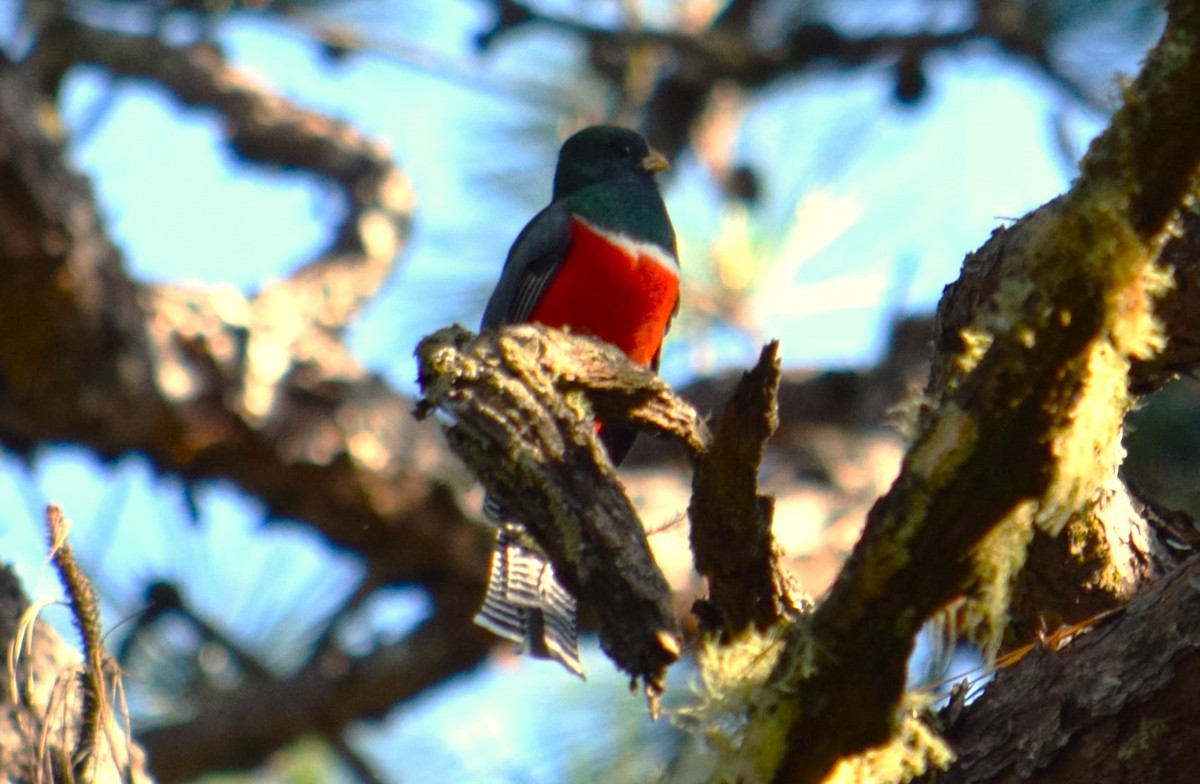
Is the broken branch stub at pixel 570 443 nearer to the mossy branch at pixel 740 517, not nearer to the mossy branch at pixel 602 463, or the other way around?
the mossy branch at pixel 602 463

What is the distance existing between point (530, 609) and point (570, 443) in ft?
3.26

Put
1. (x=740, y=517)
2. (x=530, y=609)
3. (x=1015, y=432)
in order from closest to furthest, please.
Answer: (x=1015, y=432) < (x=740, y=517) < (x=530, y=609)

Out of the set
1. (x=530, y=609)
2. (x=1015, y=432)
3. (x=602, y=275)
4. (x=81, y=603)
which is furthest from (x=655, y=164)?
(x=1015, y=432)

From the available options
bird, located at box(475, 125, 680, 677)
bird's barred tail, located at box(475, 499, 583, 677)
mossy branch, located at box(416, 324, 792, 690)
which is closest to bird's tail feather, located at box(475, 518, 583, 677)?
bird's barred tail, located at box(475, 499, 583, 677)

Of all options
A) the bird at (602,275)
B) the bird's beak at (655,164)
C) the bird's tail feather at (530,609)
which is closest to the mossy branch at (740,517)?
the bird's tail feather at (530,609)

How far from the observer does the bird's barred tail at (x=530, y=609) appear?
9.85 feet

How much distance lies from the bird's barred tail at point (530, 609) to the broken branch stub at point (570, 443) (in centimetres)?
62

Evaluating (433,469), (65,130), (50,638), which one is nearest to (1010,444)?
(50,638)

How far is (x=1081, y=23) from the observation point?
19.4 feet

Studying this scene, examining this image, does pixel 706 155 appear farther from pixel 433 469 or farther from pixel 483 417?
pixel 483 417

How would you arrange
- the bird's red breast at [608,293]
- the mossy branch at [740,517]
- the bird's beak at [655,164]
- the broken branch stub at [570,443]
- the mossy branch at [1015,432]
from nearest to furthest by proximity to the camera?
the mossy branch at [1015,432] < the broken branch stub at [570,443] < the mossy branch at [740,517] < the bird's red breast at [608,293] < the bird's beak at [655,164]

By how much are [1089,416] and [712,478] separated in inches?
25.3

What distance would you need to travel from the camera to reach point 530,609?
3.08 m

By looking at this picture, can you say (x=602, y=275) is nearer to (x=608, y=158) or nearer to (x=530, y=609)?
(x=608, y=158)
